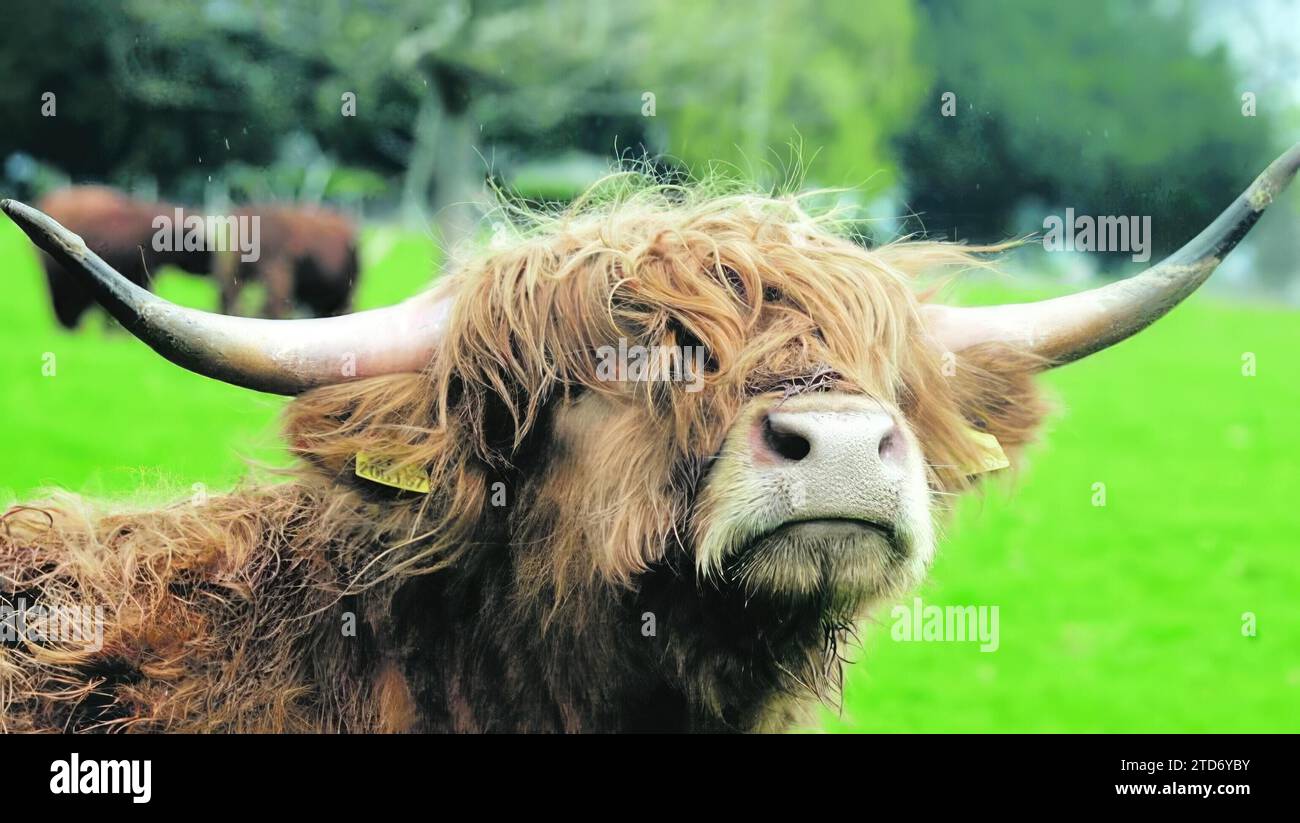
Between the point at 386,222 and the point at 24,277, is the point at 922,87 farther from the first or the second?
the point at 24,277

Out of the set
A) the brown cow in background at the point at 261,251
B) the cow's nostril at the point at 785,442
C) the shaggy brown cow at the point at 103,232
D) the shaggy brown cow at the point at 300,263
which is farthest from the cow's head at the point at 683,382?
the shaggy brown cow at the point at 300,263

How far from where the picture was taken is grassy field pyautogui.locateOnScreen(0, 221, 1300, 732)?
25.2 ft

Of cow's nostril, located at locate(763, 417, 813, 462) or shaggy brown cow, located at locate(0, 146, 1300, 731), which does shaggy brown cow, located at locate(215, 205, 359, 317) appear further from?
cow's nostril, located at locate(763, 417, 813, 462)

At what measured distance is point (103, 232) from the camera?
668 inches

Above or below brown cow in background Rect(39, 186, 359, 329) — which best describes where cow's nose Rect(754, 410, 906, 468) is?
below

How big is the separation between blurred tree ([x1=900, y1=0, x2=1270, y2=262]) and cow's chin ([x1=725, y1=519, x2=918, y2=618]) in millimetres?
4322

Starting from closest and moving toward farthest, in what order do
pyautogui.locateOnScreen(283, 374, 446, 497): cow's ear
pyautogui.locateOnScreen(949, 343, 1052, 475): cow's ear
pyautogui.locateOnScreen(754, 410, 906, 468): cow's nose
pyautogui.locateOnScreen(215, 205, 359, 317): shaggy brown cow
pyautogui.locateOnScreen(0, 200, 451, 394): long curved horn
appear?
pyautogui.locateOnScreen(754, 410, 906, 468): cow's nose
pyautogui.locateOnScreen(0, 200, 451, 394): long curved horn
pyautogui.locateOnScreen(283, 374, 446, 497): cow's ear
pyautogui.locateOnScreen(949, 343, 1052, 475): cow's ear
pyautogui.locateOnScreen(215, 205, 359, 317): shaggy brown cow

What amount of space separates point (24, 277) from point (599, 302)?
18.4m

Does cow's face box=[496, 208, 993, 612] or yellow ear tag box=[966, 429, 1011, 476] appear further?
yellow ear tag box=[966, 429, 1011, 476]

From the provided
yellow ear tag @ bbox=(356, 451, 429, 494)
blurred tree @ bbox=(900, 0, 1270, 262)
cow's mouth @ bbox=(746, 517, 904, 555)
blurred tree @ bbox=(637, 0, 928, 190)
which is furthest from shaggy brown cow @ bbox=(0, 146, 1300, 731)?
blurred tree @ bbox=(637, 0, 928, 190)

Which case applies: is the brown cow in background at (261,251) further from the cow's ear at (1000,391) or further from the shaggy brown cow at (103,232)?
the cow's ear at (1000,391)

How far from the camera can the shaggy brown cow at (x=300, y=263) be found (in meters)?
17.3

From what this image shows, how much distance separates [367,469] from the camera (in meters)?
3.17
